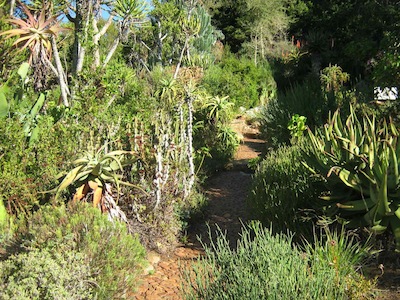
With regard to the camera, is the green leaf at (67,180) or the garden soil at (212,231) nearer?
the garden soil at (212,231)

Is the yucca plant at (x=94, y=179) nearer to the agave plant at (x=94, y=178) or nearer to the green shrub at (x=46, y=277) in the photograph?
the agave plant at (x=94, y=178)

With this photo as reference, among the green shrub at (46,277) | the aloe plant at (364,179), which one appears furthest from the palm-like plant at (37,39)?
the aloe plant at (364,179)

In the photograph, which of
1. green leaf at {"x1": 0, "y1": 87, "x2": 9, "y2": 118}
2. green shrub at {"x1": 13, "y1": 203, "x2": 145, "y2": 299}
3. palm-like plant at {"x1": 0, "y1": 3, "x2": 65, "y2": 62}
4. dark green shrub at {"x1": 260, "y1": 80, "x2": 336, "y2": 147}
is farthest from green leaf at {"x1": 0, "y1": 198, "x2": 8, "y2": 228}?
dark green shrub at {"x1": 260, "y1": 80, "x2": 336, "y2": 147}

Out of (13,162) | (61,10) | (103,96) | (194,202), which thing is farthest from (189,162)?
(61,10)

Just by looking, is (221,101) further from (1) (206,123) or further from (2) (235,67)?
(2) (235,67)

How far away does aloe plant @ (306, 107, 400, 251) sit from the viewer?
12.9ft

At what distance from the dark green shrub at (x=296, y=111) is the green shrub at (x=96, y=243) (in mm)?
5171

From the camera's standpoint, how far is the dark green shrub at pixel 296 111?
8584mm

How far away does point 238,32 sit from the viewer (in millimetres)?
27969

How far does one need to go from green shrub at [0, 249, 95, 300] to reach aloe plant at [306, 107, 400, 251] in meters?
2.11

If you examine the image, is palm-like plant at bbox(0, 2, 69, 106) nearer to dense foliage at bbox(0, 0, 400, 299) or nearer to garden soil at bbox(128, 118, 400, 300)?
dense foliage at bbox(0, 0, 400, 299)

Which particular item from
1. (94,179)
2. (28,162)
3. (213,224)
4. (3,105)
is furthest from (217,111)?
(94,179)

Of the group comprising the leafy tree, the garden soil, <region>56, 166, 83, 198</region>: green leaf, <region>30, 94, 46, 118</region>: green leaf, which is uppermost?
the leafy tree

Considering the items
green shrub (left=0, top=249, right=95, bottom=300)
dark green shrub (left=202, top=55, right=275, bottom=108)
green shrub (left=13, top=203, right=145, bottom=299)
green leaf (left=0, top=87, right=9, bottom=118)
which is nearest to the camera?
green shrub (left=0, top=249, right=95, bottom=300)
